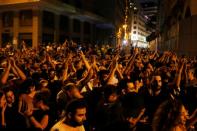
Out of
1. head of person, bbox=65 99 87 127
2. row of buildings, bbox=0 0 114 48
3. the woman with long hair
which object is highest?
row of buildings, bbox=0 0 114 48

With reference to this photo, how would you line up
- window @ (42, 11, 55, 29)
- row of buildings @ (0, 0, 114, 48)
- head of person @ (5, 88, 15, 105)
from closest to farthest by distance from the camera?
1. head of person @ (5, 88, 15, 105)
2. row of buildings @ (0, 0, 114, 48)
3. window @ (42, 11, 55, 29)

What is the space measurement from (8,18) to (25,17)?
3.06 m

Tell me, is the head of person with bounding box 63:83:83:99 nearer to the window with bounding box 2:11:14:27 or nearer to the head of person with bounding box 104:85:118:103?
the head of person with bounding box 104:85:118:103

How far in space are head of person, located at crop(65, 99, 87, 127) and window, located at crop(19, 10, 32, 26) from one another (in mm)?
43403

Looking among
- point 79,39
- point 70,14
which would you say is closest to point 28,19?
point 70,14

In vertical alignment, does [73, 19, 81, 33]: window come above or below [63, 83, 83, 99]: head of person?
above

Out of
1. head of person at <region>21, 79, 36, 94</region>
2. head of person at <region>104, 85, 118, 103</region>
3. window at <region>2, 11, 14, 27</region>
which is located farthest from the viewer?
window at <region>2, 11, 14, 27</region>

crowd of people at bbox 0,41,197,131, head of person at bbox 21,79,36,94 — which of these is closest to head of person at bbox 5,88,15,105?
crowd of people at bbox 0,41,197,131

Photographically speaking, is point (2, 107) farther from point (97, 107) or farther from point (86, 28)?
point (86, 28)

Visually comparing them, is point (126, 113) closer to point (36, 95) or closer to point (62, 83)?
point (36, 95)

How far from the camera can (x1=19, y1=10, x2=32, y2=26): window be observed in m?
46.8

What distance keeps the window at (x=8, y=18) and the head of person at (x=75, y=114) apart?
149ft

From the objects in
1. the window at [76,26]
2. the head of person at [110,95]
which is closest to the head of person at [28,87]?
the head of person at [110,95]

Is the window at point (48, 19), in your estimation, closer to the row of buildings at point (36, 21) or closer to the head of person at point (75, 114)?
the row of buildings at point (36, 21)
